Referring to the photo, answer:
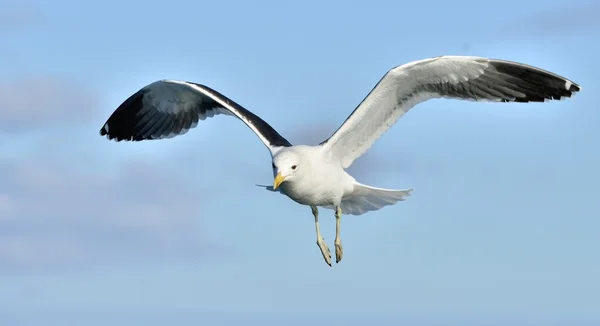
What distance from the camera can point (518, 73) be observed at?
1352cm

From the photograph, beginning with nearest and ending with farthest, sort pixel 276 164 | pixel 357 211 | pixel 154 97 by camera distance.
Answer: pixel 276 164, pixel 357 211, pixel 154 97

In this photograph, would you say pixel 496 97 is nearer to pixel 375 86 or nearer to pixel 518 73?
pixel 518 73

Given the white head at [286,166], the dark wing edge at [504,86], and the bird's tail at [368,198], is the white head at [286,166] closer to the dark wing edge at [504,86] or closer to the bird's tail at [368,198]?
the dark wing edge at [504,86]

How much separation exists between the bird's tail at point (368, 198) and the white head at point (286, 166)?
1539mm

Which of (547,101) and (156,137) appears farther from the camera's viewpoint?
(156,137)

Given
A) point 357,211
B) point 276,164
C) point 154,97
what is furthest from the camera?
point 154,97

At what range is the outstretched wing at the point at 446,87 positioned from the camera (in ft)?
43.6

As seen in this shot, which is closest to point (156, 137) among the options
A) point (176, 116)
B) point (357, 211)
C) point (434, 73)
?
point (176, 116)

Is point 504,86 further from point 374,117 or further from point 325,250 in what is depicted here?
point 325,250

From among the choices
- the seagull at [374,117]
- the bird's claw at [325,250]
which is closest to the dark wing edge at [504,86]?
the seagull at [374,117]

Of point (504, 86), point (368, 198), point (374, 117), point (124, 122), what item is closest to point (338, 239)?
point (368, 198)

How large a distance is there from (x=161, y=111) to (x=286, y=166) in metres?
4.51

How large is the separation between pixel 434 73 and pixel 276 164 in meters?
2.37

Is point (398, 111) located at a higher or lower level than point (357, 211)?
higher
